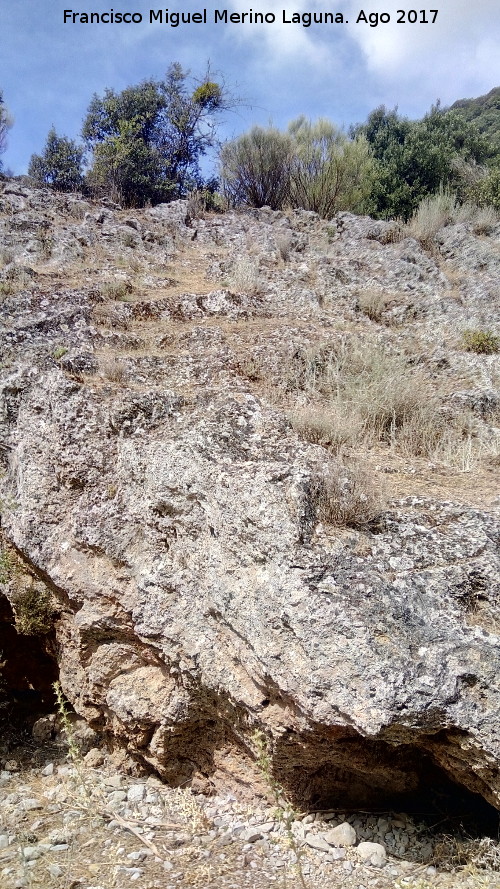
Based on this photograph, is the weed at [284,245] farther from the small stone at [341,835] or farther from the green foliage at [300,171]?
the small stone at [341,835]

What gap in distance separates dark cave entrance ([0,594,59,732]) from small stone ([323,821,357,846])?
248 cm

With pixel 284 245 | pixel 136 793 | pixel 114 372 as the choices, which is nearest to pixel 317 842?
pixel 136 793

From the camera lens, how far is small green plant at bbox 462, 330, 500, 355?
628 centimetres

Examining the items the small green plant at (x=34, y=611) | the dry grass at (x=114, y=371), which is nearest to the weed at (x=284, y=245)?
the dry grass at (x=114, y=371)

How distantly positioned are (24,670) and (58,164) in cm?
1363

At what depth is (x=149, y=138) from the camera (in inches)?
591

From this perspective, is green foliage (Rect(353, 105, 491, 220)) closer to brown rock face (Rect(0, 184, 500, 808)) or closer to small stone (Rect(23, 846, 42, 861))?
brown rock face (Rect(0, 184, 500, 808))

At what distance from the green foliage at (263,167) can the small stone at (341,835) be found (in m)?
12.1

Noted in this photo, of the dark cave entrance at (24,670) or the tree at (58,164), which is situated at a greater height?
the tree at (58,164)

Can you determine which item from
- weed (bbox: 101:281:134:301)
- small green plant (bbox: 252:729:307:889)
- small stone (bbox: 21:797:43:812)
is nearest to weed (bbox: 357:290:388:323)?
weed (bbox: 101:281:134:301)

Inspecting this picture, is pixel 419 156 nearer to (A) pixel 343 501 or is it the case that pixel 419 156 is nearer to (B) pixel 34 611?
(A) pixel 343 501

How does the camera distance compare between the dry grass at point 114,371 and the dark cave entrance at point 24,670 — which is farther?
the dry grass at point 114,371

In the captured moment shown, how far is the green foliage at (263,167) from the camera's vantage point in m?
13.1

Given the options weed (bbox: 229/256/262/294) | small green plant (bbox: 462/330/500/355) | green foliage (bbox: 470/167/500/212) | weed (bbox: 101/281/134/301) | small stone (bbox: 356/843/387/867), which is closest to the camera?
small stone (bbox: 356/843/387/867)
